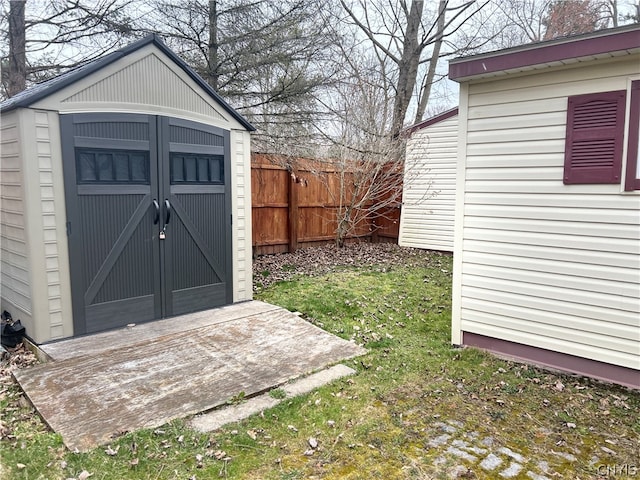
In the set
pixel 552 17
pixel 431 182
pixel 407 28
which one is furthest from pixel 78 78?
pixel 552 17

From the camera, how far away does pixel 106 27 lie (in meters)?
6.71

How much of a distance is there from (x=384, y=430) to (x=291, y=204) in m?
6.21

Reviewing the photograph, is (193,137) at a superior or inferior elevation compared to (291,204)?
superior

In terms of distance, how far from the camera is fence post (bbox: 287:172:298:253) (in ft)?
28.5

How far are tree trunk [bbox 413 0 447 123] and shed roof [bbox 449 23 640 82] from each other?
8903 mm

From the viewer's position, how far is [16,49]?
6.77m

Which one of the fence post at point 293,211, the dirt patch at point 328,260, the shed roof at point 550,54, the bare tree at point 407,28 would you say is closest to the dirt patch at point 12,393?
the dirt patch at point 328,260

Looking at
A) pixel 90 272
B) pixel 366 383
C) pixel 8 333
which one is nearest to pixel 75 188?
pixel 90 272

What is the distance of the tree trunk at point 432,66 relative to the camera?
12152mm

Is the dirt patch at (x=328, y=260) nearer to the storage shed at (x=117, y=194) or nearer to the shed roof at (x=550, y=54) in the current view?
the storage shed at (x=117, y=194)

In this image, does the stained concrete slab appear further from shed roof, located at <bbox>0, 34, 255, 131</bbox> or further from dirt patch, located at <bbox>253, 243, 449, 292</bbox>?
shed roof, located at <bbox>0, 34, 255, 131</bbox>

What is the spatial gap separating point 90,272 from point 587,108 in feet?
15.0

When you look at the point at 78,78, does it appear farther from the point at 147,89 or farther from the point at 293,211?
the point at 293,211

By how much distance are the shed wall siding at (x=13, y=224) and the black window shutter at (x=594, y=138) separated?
4645 millimetres
